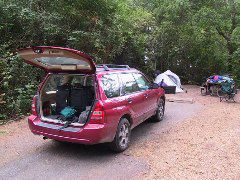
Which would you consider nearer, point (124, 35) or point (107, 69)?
point (107, 69)

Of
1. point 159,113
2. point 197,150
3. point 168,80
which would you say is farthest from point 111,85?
point 168,80

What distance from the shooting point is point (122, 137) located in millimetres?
6000

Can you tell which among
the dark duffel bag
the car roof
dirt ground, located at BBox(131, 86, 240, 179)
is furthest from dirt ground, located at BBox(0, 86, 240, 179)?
the car roof

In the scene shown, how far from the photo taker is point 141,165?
5.35 meters

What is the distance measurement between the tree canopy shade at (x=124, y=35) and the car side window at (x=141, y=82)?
12.6 feet

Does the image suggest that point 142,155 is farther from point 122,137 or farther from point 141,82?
point 141,82

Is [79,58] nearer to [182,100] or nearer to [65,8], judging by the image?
[65,8]

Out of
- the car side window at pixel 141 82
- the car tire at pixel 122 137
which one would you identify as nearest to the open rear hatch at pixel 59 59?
the car tire at pixel 122 137

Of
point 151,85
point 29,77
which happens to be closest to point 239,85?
point 151,85

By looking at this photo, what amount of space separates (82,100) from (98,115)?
988 mm

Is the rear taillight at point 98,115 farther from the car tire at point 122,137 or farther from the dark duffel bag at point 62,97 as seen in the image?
the dark duffel bag at point 62,97

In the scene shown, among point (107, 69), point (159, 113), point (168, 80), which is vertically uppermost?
point (107, 69)

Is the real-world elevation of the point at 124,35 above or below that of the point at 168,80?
above

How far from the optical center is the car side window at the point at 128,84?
21.2 ft
